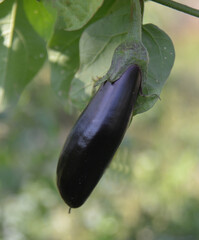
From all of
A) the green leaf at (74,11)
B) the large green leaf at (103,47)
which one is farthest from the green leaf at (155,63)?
Answer: the green leaf at (74,11)

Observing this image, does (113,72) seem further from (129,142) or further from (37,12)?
(129,142)

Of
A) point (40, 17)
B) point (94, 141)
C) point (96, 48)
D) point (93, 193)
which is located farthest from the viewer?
point (93, 193)

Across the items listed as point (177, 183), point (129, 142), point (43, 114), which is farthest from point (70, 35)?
point (177, 183)

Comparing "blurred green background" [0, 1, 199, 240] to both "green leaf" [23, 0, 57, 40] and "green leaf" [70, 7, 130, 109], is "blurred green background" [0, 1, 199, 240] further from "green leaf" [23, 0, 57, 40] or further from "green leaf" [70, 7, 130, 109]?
"green leaf" [70, 7, 130, 109]

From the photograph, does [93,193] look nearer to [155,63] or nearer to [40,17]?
[40,17]

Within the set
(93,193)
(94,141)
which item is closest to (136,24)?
(94,141)
